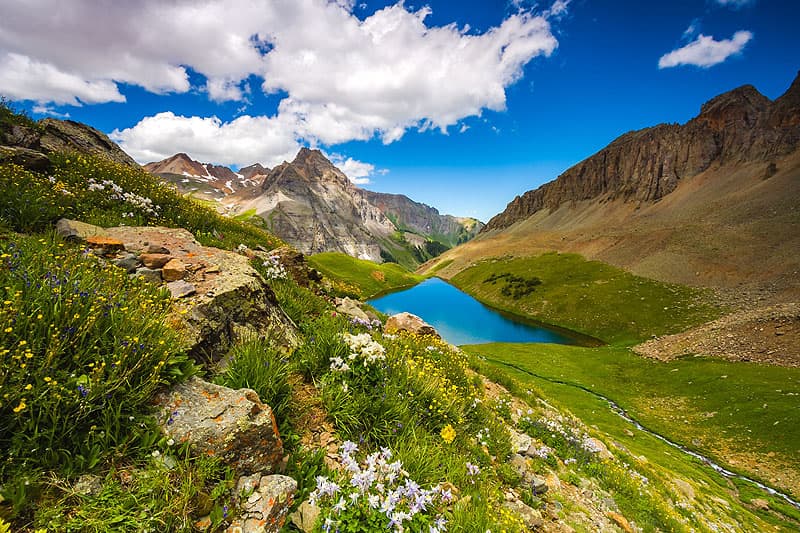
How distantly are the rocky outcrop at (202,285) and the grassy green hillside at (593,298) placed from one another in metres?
73.0

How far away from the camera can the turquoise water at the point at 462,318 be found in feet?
231

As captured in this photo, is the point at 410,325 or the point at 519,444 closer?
the point at 519,444

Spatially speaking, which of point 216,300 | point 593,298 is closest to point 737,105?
point 593,298

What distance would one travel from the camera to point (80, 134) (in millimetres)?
17250

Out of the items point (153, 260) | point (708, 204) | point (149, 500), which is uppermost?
point (708, 204)

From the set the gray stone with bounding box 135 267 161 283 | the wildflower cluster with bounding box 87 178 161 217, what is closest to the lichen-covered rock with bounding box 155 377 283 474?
the gray stone with bounding box 135 267 161 283

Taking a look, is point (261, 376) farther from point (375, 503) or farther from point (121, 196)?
point (121, 196)

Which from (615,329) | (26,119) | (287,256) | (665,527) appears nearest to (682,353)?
(615,329)

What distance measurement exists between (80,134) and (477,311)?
96.1 m

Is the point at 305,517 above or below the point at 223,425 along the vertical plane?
below

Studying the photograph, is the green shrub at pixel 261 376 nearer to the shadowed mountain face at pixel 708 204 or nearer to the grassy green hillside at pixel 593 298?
the grassy green hillside at pixel 593 298

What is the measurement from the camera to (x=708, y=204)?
11481 cm

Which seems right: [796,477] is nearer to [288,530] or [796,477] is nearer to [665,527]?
[665,527]

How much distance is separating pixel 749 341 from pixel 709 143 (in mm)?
168541
